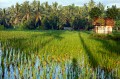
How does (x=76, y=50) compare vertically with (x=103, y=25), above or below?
below

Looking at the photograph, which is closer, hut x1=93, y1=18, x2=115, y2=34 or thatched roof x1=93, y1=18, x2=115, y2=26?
thatched roof x1=93, y1=18, x2=115, y2=26

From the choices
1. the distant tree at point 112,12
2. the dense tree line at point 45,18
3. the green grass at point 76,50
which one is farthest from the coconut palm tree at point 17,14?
the green grass at point 76,50

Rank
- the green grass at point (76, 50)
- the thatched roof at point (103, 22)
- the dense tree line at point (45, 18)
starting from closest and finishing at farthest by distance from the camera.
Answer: the green grass at point (76, 50) → the thatched roof at point (103, 22) → the dense tree line at point (45, 18)

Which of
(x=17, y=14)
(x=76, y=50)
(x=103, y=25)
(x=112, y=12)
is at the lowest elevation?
(x=76, y=50)

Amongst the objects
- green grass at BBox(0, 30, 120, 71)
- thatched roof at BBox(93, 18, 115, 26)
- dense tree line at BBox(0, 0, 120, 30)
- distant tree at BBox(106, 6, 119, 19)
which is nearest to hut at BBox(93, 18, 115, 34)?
thatched roof at BBox(93, 18, 115, 26)

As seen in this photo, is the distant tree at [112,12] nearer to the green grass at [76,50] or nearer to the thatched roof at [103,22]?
the thatched roof at [103,22]

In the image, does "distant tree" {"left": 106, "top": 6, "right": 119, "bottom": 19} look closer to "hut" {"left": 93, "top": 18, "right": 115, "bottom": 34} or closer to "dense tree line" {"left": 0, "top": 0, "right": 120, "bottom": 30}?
"hut" {"left": 93, "top": 18, "right": 115, "bottom": 34}

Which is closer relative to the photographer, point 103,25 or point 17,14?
point 103,25

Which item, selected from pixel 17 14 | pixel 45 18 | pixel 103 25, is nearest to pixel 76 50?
pixel 103 25

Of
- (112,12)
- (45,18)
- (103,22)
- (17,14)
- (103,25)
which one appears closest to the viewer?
(103,22)

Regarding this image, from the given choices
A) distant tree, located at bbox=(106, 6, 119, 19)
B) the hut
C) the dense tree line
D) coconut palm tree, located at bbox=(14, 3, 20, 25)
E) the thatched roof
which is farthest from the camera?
coconut palm tree, located at bbox=(14, 3, 20, 25)

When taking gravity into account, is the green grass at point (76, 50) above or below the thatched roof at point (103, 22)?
below

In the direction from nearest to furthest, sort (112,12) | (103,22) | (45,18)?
(103,22) < (112,12) < (45,18)

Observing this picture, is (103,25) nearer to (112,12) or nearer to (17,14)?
(112,12)
